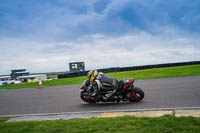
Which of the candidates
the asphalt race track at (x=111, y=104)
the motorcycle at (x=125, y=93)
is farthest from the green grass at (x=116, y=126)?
the motorcycle at (x=125, y=93)

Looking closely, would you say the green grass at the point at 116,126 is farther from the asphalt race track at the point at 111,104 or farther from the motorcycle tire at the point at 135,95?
the motorcycle tire at the point at 135,95

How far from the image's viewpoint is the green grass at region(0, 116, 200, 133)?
3.73 metres

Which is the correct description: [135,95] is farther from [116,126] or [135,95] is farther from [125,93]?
[116,126]

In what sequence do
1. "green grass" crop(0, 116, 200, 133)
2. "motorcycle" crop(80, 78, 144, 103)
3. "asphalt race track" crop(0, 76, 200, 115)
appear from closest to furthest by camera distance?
"green grass" crop(0, 116, 200, 133), "asphalt race track" crop(0, 76, 200, 115), "motorcycle" crop(80, 78, 144, 103)

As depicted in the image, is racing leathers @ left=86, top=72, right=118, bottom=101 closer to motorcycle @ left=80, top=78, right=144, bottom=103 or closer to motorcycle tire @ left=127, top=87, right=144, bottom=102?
motorcycle @ left=80, top=78, right=144, bottom=103

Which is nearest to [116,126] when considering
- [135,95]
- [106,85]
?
[106,85]

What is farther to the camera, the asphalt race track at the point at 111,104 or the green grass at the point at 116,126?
the asphalt race track at the point at 111,104

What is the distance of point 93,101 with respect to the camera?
766 cm

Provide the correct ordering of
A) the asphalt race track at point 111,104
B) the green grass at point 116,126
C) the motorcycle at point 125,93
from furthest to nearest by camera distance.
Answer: the motorcycle at point 125,93 → the asphalt race track at point 111,104 → the green grass at point 116,126

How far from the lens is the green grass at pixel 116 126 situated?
373cm

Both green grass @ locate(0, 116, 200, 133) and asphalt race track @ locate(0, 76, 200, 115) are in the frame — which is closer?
green grass @ locate(0, 116, 200, 133)

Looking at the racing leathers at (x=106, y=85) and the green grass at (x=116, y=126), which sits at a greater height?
the racing leathers at (x=106, y=85)

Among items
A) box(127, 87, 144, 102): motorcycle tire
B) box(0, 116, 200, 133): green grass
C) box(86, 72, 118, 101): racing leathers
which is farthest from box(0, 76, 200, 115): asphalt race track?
box(0, 116, 200, 133): green grass

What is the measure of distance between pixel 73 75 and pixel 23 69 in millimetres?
76022
